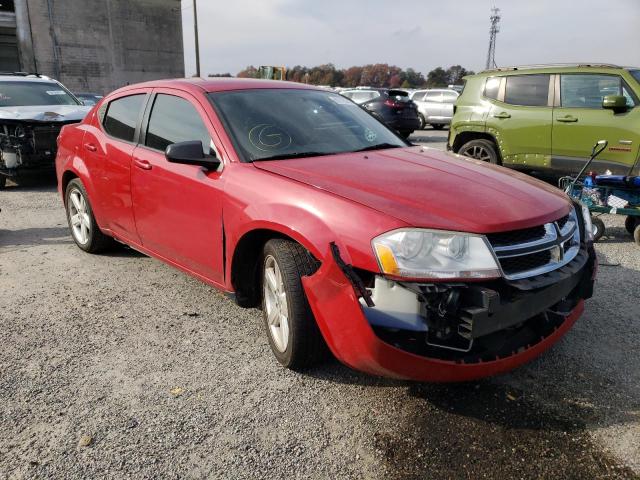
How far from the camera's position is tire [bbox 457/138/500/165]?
7.66m

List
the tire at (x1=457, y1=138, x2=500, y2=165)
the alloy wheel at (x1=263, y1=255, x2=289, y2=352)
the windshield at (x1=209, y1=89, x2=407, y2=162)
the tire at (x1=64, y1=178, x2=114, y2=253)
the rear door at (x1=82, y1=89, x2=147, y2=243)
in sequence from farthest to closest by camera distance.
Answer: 1. the tire at (x1=457, y1=138, x2=500, y2=165)
2. the tire at (x1=64, y1=178, x2=114, y2=253)
3. the rear door at (x1=82, y1=89, x2=147, y2=243)
4. the windshield at (x1=209, y1=89, x2=407, y2=162)
5. the alloy wheel at (x1=263, y1=255, x2=289, y2=352)

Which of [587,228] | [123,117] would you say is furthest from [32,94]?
[587,228]

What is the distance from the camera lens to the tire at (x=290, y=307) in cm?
262

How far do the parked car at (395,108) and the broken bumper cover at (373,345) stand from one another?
44.4ft

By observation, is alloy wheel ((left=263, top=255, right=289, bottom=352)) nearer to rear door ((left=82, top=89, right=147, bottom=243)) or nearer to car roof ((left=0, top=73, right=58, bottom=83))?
rear door ((left=82, top=89, right=147, bottom=243))

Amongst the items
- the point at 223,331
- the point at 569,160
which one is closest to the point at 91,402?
the point at 223,331

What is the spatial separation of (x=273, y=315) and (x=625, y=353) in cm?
216

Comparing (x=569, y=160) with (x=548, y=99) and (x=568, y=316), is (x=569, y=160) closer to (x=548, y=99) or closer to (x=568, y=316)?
(x=548, y=99)

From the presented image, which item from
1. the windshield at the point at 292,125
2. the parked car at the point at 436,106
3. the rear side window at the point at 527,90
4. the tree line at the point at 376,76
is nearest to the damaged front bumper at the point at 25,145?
the windshield at the point at 292,125

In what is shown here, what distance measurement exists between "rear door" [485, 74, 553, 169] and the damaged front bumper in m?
6.75

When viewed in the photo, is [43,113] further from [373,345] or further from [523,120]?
[373,345]

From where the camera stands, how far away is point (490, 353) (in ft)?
7.82

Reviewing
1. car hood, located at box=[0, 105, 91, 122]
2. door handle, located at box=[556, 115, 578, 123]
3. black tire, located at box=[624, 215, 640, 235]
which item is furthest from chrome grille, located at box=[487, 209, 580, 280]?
car hood, located at box=[0, 105, 91, 122]

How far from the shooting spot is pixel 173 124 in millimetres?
3666
